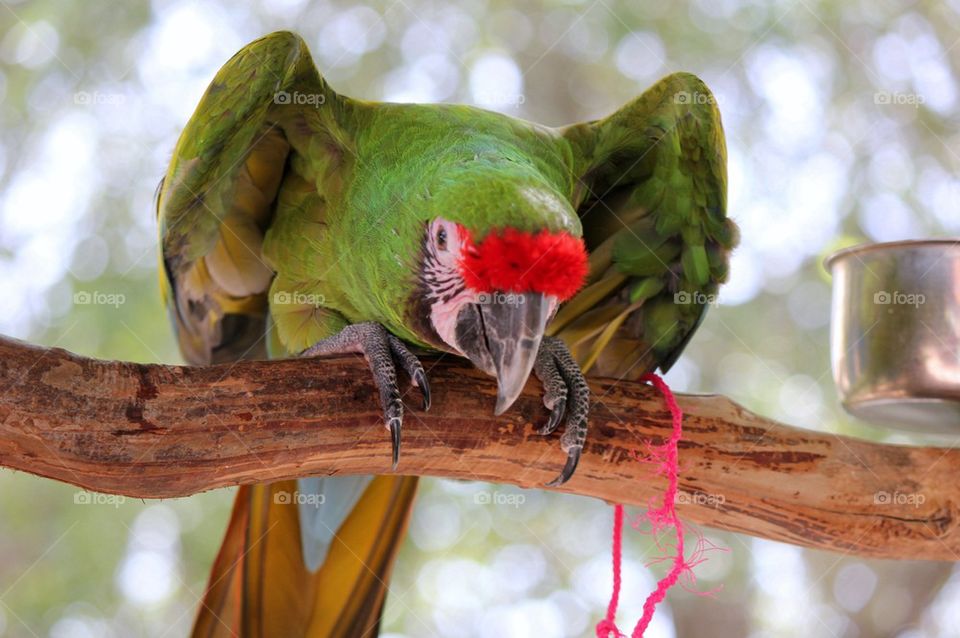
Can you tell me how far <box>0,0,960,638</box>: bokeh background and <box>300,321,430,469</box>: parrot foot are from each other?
1.39 m

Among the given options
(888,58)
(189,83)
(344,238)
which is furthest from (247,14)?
(888,58)

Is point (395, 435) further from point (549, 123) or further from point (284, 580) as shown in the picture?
point (549, 123)

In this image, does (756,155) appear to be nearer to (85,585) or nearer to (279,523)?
(279,523)

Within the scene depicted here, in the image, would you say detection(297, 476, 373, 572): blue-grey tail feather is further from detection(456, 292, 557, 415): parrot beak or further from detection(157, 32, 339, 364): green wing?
detection(456, 292, 557, 415): parrot beak

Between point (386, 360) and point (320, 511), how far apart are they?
2.03 feet

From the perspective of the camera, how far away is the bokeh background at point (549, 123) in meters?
2.97

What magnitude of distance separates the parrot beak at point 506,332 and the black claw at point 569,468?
12.1 inches

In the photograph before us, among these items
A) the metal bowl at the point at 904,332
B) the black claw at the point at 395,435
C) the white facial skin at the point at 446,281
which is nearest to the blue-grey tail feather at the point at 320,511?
the black claw at the point at 395,435

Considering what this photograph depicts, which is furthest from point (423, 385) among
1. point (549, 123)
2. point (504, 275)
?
point (549, 123)

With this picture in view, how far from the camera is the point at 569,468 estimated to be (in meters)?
1.78

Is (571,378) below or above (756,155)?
below

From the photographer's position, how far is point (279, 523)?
6.95 ft

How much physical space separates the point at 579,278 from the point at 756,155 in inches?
77.5

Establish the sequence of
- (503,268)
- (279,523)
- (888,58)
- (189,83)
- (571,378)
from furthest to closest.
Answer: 1. (888,58)
2. (189,83)
3. (279,523)
4. (571,378)
5. (503,268)
